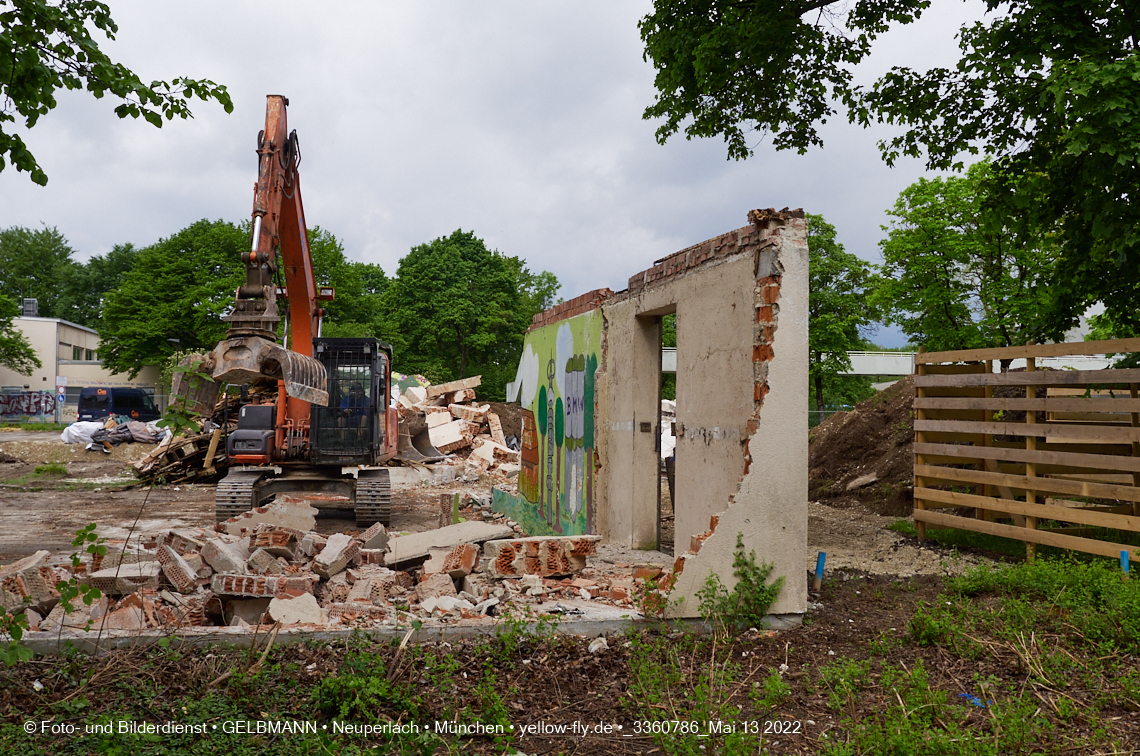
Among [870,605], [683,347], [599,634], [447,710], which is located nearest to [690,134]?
[683,347]

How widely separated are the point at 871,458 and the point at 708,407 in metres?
9.74

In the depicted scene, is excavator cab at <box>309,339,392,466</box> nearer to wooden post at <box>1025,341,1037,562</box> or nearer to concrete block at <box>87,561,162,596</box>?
concrete block at <box>87,561,162,596</box>

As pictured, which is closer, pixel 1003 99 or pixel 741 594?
pixel 741 594

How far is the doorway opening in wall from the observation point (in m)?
8.16

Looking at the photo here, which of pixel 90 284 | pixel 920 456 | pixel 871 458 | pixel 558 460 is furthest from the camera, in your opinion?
pixel 90 284

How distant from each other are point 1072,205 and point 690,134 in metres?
5.51

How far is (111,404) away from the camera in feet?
105

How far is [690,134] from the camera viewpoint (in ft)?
40.6

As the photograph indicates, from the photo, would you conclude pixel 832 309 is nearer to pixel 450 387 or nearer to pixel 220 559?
pixel 450 387

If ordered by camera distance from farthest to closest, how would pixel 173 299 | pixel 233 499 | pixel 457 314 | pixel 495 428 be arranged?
pixel 457 314, pixel 173 299, pixel 495 428, pixel 233 499

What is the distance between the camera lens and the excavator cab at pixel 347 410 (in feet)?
39.4

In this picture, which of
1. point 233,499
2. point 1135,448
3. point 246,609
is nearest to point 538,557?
point 246,609

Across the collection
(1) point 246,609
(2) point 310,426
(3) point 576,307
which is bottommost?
(1) point 246,609

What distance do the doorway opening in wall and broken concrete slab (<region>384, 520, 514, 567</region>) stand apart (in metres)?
1.81
